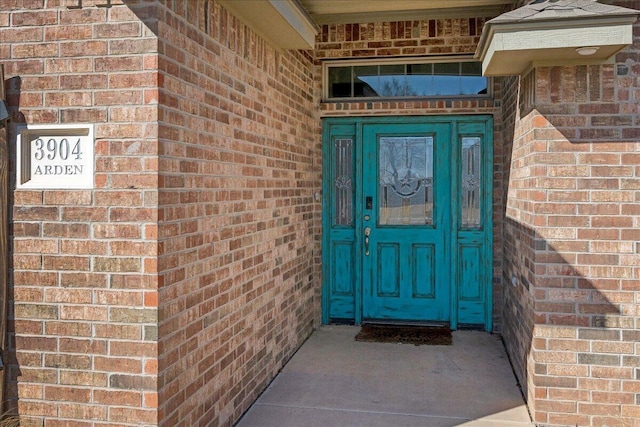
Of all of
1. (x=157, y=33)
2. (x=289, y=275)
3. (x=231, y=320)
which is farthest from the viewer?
(x=289, y=275)

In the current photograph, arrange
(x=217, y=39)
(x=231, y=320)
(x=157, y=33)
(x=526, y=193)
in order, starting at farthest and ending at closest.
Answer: (x=526, y=193) < (x=231, y=320) < (x=217, y=39) < (x=157, y=33)

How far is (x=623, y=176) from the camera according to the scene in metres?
3.73

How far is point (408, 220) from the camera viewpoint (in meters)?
6.35

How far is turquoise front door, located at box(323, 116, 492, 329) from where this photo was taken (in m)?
6.21

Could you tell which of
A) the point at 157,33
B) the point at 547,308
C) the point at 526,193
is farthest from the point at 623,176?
the point at 157,33

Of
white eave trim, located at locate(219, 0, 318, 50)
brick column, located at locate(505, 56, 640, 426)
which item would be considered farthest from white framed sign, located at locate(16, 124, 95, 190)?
brick column, located at locate(505, 56, 640, 426)

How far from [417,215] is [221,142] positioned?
3.25 m

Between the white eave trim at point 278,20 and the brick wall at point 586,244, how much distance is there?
5.57 ft

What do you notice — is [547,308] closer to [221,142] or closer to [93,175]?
[221,142]

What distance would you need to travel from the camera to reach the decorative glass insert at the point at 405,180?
6320 millimetres

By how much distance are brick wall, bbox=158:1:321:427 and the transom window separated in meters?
0.98

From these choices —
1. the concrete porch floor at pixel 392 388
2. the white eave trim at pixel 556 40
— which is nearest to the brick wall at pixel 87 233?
the concrete porch floor at pixel 392 388

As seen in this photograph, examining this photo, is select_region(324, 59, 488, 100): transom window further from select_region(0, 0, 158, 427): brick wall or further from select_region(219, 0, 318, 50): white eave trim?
select_region(0, 0, 158, 427): brick wall

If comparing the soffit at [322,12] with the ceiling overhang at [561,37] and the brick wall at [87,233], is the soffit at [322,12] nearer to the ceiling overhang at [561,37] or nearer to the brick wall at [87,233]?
the brick wall at [87,233]
